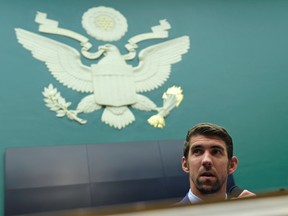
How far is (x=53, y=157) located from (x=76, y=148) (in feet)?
0.77

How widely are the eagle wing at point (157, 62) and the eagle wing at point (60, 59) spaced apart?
0.57 meters

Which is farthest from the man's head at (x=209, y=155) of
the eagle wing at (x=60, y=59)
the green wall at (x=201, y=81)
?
the eagle wing at (x=60, y=59)

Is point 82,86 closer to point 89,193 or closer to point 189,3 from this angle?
point 89,193

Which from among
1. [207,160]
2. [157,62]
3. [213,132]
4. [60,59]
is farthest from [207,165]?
[157,62]

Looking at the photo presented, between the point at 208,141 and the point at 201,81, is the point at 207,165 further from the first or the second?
the point at 201,81

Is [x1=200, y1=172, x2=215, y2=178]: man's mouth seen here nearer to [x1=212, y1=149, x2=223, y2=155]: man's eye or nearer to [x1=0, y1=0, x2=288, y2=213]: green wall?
[x1=212, y1=149, x2=223, y2=155]: man's eye

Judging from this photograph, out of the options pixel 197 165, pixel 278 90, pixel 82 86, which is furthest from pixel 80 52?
pixel 197 165

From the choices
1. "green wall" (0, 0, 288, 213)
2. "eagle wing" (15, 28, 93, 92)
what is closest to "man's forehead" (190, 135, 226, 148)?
"green wall" (0, 0, 288, 213)

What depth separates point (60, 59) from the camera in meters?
4.09

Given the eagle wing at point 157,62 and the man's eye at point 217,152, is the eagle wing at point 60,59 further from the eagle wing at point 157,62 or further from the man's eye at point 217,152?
the man's eye at point 217,152

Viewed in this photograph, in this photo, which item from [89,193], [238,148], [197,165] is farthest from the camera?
[238,148]

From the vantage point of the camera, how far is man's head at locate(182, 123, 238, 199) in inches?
58.6

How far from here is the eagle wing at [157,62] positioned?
4289mm

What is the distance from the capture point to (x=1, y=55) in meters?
3.92
